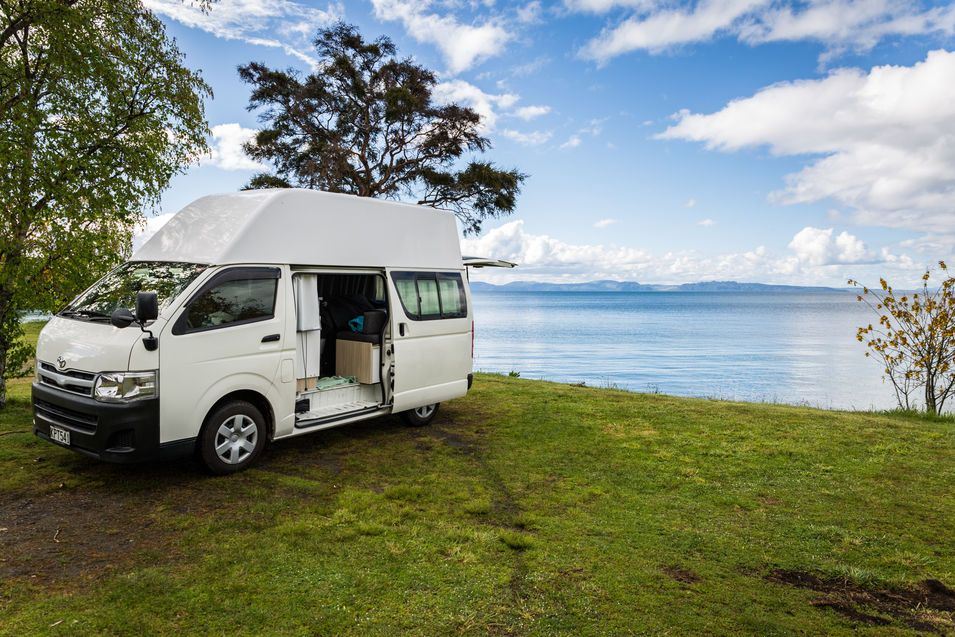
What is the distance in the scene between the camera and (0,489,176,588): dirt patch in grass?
424cm

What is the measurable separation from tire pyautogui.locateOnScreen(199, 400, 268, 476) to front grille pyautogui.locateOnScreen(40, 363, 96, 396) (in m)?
1.06

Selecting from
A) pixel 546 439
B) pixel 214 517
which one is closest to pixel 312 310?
pixel 214 517

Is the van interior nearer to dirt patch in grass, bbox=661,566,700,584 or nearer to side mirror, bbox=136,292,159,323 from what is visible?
side mirror, bbox=136,292,159,323

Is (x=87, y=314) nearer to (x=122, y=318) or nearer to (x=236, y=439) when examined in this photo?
(x=122, y=318)

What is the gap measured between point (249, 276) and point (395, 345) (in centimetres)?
217

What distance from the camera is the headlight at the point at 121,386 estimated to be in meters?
5.34

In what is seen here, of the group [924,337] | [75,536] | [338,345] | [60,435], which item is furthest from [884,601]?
[924,337]

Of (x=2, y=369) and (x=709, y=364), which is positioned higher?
(x=2, y=369)

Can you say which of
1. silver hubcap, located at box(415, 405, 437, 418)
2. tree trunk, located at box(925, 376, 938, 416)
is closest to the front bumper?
silver hubcap, located at box(415, 405, 437, 418)

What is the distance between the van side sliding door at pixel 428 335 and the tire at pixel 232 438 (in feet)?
6.63

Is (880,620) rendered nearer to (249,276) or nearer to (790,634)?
(790,634)

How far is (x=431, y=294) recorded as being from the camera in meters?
8.53

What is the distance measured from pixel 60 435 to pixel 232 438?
150 centimetres

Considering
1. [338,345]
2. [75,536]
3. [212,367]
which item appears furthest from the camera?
[338,345]
